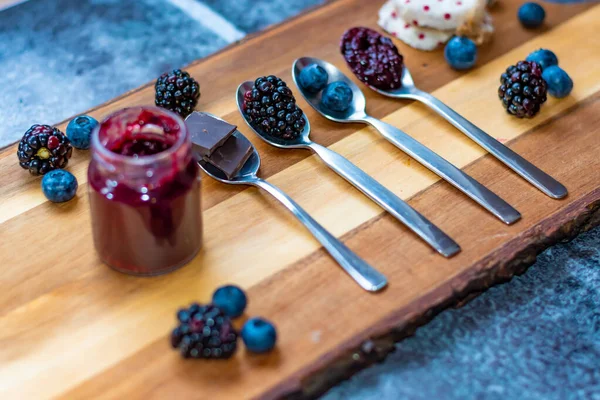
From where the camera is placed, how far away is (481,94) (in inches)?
63.8

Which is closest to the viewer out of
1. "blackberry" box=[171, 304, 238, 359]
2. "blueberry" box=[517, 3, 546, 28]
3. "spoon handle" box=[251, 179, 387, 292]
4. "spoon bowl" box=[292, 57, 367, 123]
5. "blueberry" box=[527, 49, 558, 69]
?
"blackberry" box=[171, 304, 238, 359]

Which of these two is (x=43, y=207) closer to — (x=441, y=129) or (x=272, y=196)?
(x=272, y=196)

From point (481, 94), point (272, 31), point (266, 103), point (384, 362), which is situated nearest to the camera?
point (384, 362)

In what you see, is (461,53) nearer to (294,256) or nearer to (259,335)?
(294,256)

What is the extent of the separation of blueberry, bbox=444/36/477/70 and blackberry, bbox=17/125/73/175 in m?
0.82

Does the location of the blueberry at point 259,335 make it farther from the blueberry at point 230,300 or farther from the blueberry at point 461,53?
the blueberry at point 461,53

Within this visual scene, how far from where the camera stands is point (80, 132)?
56.9 inches

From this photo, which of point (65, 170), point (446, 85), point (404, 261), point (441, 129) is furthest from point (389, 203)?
point (65, 170)

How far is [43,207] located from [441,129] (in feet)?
2.51

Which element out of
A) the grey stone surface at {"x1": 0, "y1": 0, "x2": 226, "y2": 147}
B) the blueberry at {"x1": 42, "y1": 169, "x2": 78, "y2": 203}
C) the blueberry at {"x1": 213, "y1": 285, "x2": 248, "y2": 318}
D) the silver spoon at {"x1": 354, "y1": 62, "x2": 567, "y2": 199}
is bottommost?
the grey stone surface at {"x1": 0, "y1": 0, "x2": 226, "y2": 147}

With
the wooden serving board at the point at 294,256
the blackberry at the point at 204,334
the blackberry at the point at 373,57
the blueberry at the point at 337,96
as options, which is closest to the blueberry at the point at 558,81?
the wooden serving board at the point at 294,256

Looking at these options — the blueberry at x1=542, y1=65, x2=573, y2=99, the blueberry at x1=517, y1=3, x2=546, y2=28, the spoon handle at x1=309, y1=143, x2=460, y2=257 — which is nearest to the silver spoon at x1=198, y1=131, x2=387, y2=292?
the spoon handle at x1=309, y1=143, x2=460, y2=257

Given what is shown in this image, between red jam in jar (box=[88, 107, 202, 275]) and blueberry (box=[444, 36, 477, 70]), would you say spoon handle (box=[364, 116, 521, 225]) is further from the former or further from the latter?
red jam in jar (box=[88, 107, 202, 275])

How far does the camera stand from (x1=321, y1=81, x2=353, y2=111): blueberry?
5.03 feet
